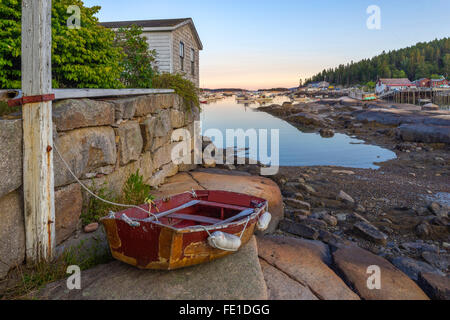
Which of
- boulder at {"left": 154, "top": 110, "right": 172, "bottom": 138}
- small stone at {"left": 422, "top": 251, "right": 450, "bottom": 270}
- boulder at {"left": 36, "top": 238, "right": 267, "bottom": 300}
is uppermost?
boulder at {"left": 154, "top": 110, "right": 172, "bottom": 138}

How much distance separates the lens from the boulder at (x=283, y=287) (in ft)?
11.3

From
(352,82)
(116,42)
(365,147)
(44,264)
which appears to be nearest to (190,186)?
(44,264)

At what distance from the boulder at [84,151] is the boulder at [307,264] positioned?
2748mm

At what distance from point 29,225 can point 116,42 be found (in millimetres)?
9127

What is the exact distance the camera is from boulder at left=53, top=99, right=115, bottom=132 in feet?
14.2

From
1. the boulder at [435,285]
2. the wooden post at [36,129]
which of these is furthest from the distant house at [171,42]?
the boulder at [435,285]

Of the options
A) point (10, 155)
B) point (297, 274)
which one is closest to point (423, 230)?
point (297, 274)

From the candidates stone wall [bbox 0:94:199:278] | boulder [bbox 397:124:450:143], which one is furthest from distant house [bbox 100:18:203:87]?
boulder [bbox 397:124:450:143]

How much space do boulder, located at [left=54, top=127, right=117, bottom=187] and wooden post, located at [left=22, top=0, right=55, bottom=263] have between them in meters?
0.52

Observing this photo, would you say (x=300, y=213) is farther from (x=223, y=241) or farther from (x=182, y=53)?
(x=182, y=53)

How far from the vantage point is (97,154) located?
16.8ft

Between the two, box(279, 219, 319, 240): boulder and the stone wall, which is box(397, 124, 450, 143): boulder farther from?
the stone wall

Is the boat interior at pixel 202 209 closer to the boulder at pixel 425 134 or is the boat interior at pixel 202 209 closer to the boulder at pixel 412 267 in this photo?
the boulder at pixel 412 267
